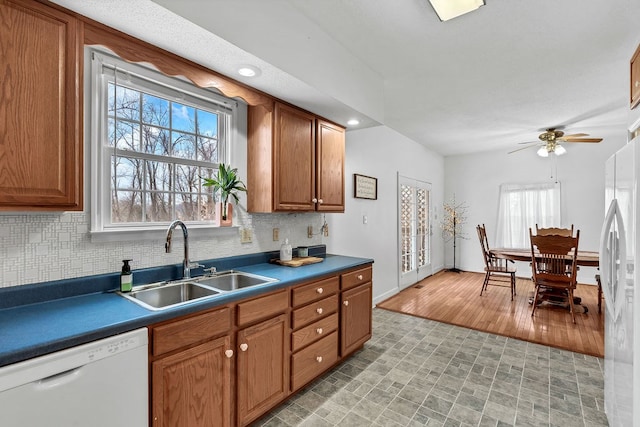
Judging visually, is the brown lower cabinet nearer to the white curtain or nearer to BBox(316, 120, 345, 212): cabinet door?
A: BBox(316, 120, 345, 212): cabinet door

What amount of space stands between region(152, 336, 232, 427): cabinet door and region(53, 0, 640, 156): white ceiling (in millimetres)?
1600

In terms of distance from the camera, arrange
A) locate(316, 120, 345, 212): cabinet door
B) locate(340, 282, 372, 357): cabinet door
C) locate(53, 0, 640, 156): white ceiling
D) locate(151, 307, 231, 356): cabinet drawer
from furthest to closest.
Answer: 1. locate(316, 120, 345, 212): cabinet door
2. locate(340, 282, 372, 357): cabinet door
3. locate(53, 0, 640, 156): white ceiling
4. locate(151, 307, 231, 356): cabinet drawer

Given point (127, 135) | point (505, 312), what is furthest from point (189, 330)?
point (505, 312)

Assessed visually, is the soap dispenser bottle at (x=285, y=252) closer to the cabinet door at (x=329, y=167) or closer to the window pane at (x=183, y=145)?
the cabinet door at (x=329, y=167)

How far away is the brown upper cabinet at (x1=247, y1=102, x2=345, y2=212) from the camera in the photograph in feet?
7.75

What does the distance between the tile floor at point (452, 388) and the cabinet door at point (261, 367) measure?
6.8 inches

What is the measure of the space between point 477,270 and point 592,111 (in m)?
3.74

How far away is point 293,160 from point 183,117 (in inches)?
34.2

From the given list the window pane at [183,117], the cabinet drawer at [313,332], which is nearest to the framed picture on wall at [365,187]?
the cabinet drawer at [313,332]

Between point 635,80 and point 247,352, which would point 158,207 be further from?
point 635,80

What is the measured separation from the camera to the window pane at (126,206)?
1810 millimetres

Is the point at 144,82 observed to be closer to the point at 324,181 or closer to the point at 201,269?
the point at 201,269

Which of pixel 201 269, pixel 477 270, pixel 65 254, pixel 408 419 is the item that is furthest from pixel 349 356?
pixel 477 270

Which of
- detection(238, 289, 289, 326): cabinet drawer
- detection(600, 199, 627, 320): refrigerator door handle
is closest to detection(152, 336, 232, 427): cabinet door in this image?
detection(238, 289, 289, 326): cabinet drawer
